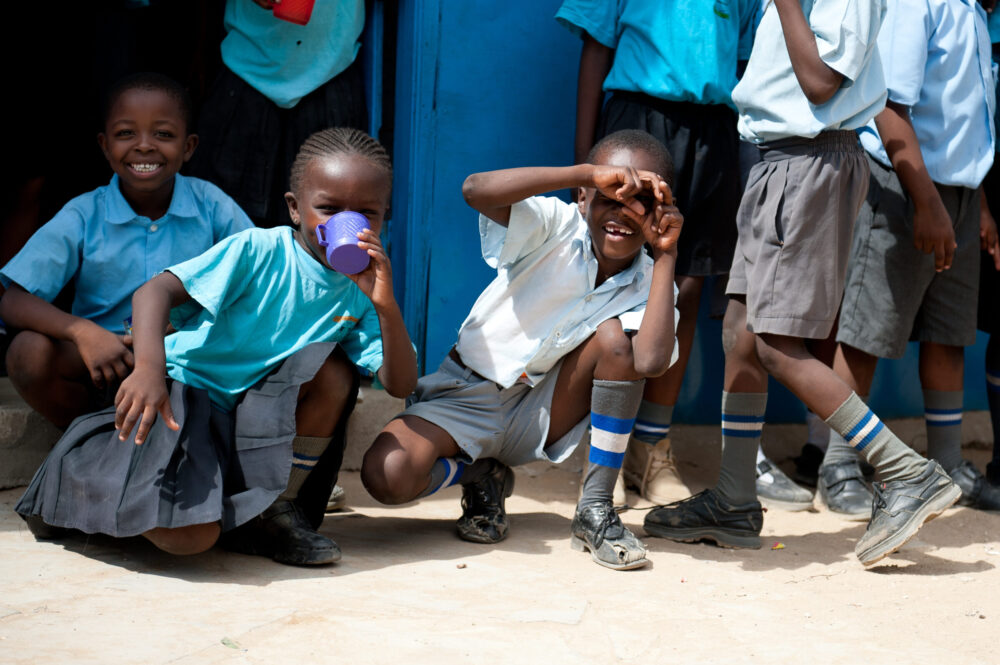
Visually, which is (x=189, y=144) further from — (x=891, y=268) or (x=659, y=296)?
(x=891, y=268)

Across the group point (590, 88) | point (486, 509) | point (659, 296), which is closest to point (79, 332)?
point (486, 509)

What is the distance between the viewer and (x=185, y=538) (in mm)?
2436

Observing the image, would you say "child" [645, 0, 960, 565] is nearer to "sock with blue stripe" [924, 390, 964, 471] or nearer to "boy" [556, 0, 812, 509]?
"boy" [556, 0, 812, 509]

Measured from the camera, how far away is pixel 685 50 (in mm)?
3363

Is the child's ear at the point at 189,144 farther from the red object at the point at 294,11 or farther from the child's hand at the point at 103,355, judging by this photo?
the child's hand at the point at 103,355

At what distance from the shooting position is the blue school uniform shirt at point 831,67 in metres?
2.65

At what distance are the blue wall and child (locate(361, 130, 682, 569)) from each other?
69cm

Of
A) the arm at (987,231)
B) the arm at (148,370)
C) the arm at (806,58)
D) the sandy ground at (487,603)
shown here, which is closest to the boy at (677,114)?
the sandy ground at (487,603)

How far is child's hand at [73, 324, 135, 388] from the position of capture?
8.70 feet

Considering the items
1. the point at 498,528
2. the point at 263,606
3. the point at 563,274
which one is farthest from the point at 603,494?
the point at 263,606

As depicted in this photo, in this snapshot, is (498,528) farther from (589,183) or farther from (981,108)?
(981,108)

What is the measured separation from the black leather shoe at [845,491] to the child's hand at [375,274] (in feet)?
5.72

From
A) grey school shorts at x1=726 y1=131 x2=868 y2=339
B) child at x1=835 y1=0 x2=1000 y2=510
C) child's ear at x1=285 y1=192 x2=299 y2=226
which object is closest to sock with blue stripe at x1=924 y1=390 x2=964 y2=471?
child at x1=835 y1=0 x2=1000 y2=510

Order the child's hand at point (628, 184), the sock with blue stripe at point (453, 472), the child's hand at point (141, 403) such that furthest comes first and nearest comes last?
the sock with blue stripe at point (453, 472), the child's hand at point (628, 184), the child's hand at point (141, 403)
